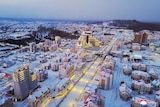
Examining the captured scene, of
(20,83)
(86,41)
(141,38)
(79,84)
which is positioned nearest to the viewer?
(20,83)

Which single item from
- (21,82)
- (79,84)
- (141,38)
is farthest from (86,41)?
(21,82)

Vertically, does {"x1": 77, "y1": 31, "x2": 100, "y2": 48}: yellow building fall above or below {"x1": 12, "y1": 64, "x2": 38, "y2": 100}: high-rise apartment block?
above

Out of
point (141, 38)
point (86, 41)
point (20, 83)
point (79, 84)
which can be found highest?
point (141, 38)

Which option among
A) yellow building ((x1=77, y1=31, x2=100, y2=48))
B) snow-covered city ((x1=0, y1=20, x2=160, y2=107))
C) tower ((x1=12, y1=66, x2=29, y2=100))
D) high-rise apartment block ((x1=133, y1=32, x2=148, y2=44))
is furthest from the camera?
high-rise apartment block ((x1=133, y1=32, x2=148, y2=44))

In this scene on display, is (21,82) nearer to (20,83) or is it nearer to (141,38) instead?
(20,83)

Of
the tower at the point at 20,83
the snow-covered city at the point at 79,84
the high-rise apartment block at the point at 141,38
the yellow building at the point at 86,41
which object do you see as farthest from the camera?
the high-rise apartment block at the point at 141,38

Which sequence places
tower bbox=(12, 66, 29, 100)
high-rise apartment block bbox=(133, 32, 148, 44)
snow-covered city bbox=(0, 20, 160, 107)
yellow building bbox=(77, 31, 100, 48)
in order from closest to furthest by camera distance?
snow-covered city bbox=(0, 20, 160, 107)
tower bbox=(12, 66, 29, 100)
yellow building bbox=(77, 31, 100, 48)
high-rise apartment block bbox=(133, 32, 148, 44)

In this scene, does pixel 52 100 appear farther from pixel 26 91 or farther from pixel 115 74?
pixel 115 74

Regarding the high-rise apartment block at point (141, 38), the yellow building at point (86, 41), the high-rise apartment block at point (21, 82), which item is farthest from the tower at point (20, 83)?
the high-rise apartment block at point (141, 38)

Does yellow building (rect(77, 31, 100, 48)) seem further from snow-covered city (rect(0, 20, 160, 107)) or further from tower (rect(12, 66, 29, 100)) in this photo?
tower (rect(12, 66, 29, 100))

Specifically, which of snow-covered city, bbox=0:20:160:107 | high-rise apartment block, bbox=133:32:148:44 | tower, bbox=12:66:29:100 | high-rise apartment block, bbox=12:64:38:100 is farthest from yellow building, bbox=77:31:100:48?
tower, bbox=12:66:29:100

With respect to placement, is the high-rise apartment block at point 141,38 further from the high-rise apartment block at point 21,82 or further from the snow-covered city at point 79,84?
the high-rise apartment block at point 21,82
